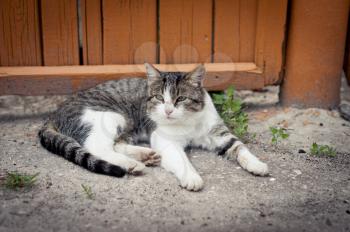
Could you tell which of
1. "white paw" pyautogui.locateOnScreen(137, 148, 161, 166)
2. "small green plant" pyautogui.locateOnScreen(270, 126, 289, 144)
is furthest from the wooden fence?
"white paw" pyautogui.locateOnScreen(137, 148, 161, 166)

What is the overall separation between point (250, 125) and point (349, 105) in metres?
1.13

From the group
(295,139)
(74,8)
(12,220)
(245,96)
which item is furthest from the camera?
(245,96)

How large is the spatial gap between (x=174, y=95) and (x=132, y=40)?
1144mm

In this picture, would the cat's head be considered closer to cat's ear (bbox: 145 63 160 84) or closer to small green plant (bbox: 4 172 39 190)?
cat's ear (bbox: 145 63 160 84)

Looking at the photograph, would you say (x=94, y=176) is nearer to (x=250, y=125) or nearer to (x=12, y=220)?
(x=12, y=220)

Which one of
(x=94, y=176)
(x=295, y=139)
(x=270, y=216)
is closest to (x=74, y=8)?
(x=94, y=176)

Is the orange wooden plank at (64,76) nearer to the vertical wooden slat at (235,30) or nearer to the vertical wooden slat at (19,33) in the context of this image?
the vertical wooden slat at (19,33)

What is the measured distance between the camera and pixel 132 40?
4453 millimetres

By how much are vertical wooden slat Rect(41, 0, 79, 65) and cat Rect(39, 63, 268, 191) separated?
0.58 meters

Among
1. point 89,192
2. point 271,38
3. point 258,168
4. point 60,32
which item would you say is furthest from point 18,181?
point 271,38

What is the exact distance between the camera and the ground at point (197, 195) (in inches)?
104

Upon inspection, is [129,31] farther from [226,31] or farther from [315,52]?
[315,52]

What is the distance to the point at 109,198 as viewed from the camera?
292 centimetres

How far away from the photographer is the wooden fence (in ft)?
14.1
